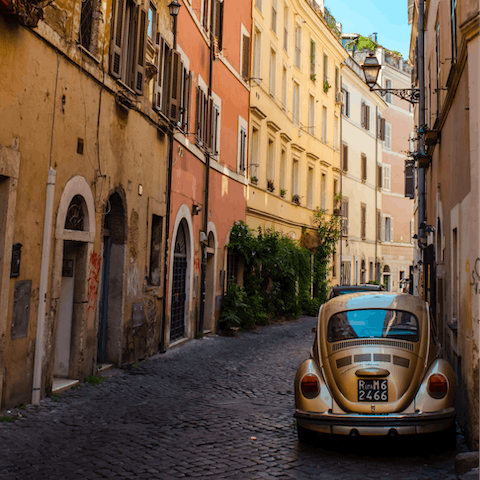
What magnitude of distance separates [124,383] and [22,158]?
A: 383cm

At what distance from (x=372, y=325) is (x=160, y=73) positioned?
26.0ft

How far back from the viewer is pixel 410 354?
6176 millimetres

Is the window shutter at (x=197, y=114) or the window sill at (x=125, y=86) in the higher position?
the window shutter at (x=197, y=114)

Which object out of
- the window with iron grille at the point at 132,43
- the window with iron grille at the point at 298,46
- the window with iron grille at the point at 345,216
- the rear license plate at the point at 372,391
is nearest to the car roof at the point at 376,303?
the rear license plate at the point at 372,391

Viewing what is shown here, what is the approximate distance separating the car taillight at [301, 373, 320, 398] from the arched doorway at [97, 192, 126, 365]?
16.5 ft

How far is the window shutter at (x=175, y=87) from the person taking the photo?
12.5m

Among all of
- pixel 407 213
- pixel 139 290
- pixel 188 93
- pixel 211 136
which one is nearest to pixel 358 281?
pixel 407 213

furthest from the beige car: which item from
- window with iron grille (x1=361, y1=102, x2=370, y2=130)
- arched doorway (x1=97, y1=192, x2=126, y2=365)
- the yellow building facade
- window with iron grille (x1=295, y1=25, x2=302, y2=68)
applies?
window with iron grille (x1=361, y1=102, x2=370, y2=130)

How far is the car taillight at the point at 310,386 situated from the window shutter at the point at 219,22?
12.9m

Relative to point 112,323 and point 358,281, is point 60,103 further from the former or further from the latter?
point 358,281

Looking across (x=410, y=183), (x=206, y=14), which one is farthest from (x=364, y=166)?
(x=206, y=14)

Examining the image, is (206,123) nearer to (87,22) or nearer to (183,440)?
(87,22)

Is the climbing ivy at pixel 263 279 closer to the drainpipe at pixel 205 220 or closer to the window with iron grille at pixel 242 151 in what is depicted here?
the drainpipe at pixel 205 220

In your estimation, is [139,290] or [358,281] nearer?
[139,290]
